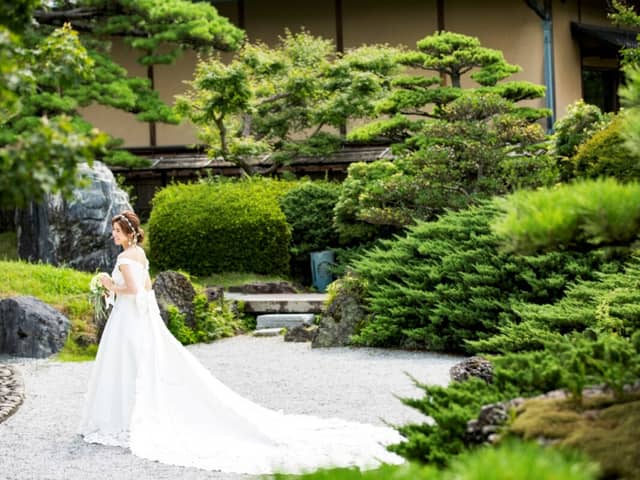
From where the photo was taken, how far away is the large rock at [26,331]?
40.6 ft

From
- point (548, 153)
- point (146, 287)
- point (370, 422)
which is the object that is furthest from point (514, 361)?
point (548, 153)

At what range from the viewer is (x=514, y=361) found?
4.89 metres

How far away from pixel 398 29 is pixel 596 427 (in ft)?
55.5

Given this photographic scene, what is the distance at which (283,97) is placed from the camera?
1948cm

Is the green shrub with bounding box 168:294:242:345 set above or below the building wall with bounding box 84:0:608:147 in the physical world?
below

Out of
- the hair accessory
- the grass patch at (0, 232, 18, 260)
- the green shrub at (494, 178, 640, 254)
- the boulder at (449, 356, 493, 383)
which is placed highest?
the green shrub at (494, 178, 640, 254)

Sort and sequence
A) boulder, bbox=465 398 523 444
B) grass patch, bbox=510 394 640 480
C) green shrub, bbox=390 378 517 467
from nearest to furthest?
grass patch, bbox=510 394 640 480
boulder, bbox=465 398 523 444
green shrub, bbox=390 378 517 467

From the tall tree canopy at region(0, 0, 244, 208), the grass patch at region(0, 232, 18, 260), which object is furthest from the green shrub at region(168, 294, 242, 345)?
the grass patch at region(0, 232, 18, 260)

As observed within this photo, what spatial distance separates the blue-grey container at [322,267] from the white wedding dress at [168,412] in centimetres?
824

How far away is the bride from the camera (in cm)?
756

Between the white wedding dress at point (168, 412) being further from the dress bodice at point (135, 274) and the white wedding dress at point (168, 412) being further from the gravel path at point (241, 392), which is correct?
the gravel path at point (241, 392)

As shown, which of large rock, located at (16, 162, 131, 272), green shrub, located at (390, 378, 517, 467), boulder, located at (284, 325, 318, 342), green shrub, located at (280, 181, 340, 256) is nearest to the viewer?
green shrub, located at (390, 378, 517, 467)

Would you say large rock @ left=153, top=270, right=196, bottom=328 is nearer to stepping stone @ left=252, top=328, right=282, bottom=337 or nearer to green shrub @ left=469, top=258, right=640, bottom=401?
stepping stone @ left=252, top=328, right=282, bottom=337

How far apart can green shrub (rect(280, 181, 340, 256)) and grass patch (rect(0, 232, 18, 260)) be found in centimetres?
456
